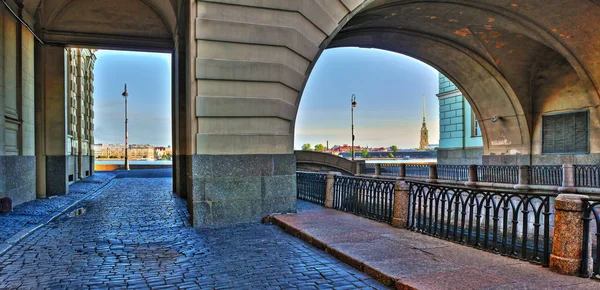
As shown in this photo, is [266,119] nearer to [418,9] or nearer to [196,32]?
[196,32]

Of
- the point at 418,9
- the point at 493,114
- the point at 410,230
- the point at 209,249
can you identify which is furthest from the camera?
the point at 493,114

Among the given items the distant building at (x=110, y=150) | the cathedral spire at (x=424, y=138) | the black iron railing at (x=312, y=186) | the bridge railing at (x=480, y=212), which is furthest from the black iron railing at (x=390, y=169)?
the distant building at (x=110, y=150)

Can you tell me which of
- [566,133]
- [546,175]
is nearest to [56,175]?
[546,175]

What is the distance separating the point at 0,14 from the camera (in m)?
10.1

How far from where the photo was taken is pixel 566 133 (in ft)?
67.2

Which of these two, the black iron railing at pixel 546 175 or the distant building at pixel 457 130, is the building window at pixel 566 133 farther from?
the distant building at pixel 457 130

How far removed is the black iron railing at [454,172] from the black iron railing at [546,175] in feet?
11.3

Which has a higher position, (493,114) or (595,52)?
(595,52)

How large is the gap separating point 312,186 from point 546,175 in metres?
13.3

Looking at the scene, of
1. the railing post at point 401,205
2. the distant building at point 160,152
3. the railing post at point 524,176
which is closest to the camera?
the railing post at point 401,205

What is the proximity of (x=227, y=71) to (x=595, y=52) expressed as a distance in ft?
59.8

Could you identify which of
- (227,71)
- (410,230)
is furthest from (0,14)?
(410,230)

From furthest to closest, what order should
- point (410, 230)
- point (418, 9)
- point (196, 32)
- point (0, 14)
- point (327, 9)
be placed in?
point (418, 9) → point (0, 14) → point (327, 9) → point (196, 32) → point (410, 230)

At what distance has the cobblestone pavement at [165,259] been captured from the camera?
461cm
